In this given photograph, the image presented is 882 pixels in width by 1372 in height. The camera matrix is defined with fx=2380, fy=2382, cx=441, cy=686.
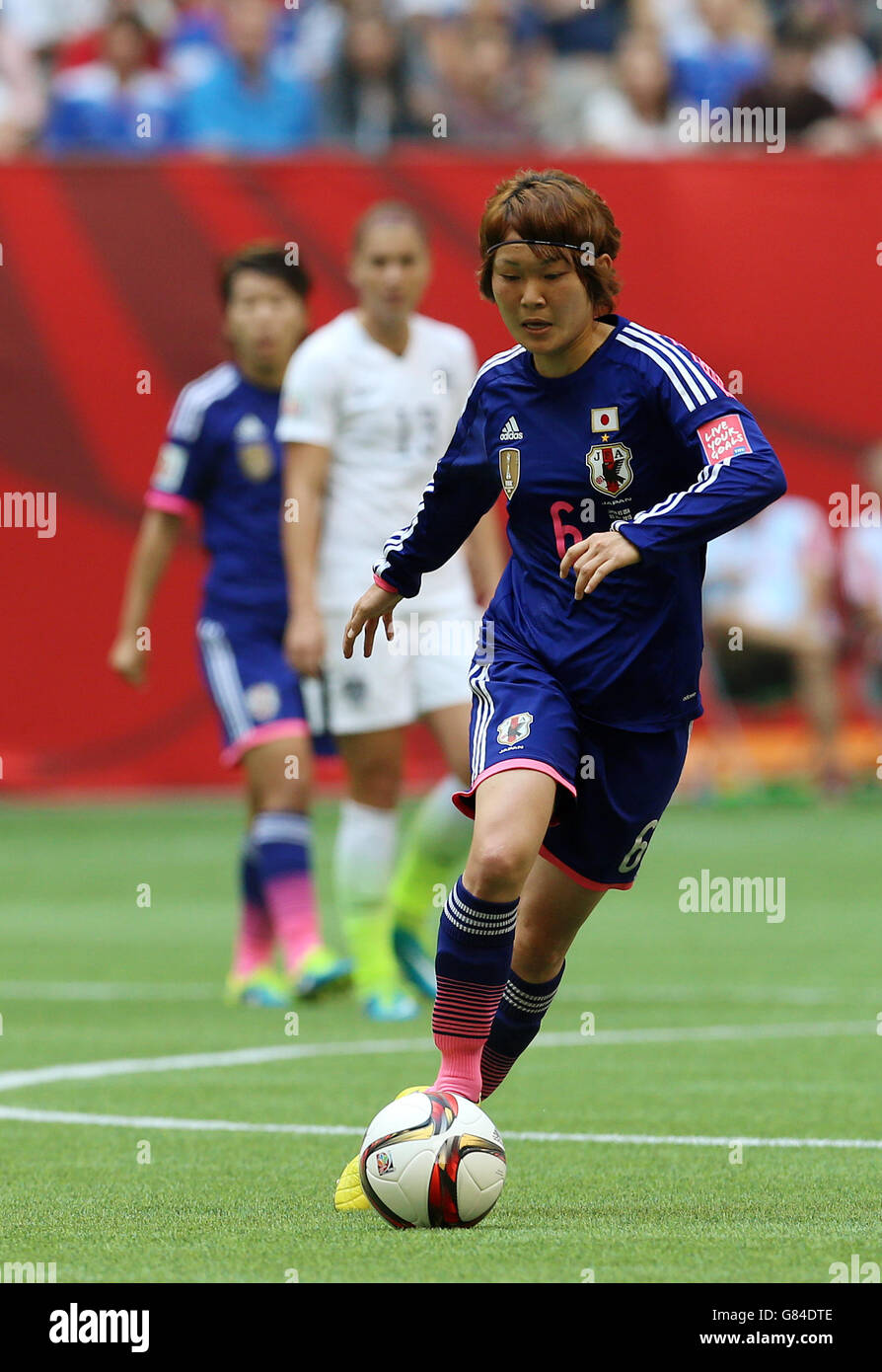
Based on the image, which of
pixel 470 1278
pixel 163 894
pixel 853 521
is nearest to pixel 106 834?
pixel 163 894

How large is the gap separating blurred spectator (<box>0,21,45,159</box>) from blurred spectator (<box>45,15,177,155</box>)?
0.23 meters

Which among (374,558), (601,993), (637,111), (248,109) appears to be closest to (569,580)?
(374,558)

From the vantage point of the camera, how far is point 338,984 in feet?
27.8

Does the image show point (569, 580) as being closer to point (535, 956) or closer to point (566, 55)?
point (535, 956)

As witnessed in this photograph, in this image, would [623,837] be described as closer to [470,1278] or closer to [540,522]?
[540,522]

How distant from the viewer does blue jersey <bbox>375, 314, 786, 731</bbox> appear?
491 cm

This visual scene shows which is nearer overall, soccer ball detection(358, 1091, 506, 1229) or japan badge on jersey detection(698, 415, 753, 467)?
soccer ball detection(358, 1091, 506, 1229)

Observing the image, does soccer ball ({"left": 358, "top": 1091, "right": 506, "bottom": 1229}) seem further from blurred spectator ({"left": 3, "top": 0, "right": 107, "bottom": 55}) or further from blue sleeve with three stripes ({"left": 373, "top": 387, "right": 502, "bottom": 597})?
blurred spectator ({"left": 3, "top": 0, "right": 107, "bottom": 55})

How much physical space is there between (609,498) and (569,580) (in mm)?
193

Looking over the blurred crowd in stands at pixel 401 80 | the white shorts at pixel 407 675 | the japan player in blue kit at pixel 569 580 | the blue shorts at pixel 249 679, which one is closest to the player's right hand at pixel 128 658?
the blue shorts at pixel 249 679

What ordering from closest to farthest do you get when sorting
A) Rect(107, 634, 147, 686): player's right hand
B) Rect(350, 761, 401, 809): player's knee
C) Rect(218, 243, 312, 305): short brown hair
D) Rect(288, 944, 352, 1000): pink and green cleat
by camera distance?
Rect(288, 944, 352, 1000): pink and green cleat → Rect(350, 761, 401, 809): player's knee → Rect(218, 243, 312, 305): short brown hair → Rect(107, 634, 147, 686): player's right hand

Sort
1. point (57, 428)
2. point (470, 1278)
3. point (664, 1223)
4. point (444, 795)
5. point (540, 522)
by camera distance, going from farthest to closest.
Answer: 1. point (57, 428)
2. point (444, 795)
3. point (540, 522)
4. point (664, 1223)
5. point (470, 1278)

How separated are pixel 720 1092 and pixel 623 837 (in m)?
1.70
